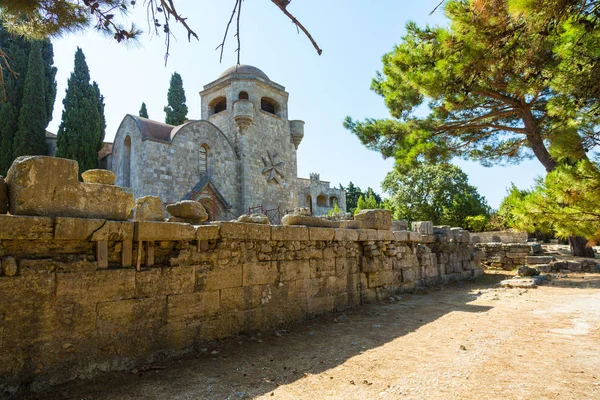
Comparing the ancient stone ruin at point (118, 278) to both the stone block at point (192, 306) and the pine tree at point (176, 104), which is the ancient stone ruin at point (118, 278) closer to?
the stone block at point (192, 306)

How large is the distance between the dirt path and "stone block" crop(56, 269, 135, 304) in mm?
760

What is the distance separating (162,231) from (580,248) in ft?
55.1

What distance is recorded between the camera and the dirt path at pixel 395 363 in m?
3.36

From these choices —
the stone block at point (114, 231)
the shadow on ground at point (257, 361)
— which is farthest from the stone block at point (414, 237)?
the stone block at point (114, 231)

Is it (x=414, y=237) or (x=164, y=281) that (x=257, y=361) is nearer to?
(x=164, y=281)

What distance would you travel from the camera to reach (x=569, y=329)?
17.7 ft

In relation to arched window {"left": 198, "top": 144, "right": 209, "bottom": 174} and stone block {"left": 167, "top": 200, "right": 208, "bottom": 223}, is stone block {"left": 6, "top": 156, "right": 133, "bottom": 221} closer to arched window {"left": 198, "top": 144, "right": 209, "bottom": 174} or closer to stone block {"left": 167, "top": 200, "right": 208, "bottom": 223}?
stone block {"left": 167, "top": 200, "right": 208, "bottom": 223}

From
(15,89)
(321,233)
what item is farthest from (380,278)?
(15,89)

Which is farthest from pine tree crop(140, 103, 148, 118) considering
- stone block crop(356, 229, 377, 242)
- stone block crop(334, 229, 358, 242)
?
stone block crop(334, 229, 358, 242)

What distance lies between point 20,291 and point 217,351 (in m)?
2.15

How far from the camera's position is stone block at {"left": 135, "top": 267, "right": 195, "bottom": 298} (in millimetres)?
4133

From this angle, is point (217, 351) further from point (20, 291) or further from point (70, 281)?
point (20, 291)

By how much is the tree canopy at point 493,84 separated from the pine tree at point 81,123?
1427 cm

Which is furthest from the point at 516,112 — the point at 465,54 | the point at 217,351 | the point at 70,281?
the point at 70,281
